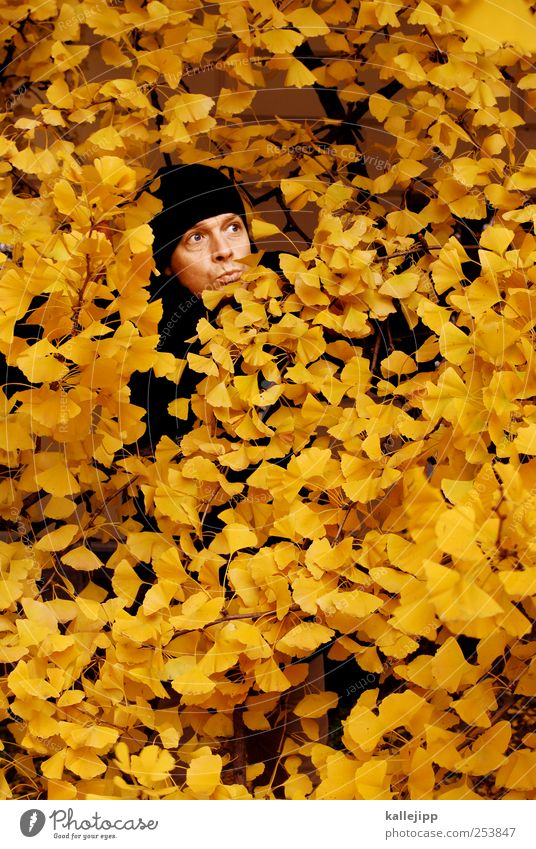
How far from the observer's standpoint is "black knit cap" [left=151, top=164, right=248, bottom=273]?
25.8 inches

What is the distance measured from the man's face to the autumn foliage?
2 centimetres

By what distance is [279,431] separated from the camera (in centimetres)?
57

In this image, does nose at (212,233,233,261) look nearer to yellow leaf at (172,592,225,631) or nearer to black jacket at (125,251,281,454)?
black jacket at (125,251,281,454)

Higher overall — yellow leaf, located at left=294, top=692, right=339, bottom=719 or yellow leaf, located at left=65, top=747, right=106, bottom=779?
Result: yellow leaf, located at left=65, top=747, right=106, bottom=779

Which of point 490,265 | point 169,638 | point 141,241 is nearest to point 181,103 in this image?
point 141,241

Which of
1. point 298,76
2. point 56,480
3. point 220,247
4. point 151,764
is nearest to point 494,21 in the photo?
point 298,76

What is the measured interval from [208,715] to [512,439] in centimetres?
27

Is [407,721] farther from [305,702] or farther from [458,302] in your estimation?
[458,302]

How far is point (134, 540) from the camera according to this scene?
22.3 inches

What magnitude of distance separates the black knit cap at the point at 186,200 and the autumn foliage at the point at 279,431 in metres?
0.03

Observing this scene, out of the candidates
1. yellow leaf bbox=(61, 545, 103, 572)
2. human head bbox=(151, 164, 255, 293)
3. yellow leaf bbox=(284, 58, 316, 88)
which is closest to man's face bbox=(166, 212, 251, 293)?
human head bbox=(151, 164, 255, 293)

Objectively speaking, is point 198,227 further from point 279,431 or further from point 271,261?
point 279,431

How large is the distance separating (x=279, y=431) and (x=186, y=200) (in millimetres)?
198

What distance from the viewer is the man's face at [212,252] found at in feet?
2.12
